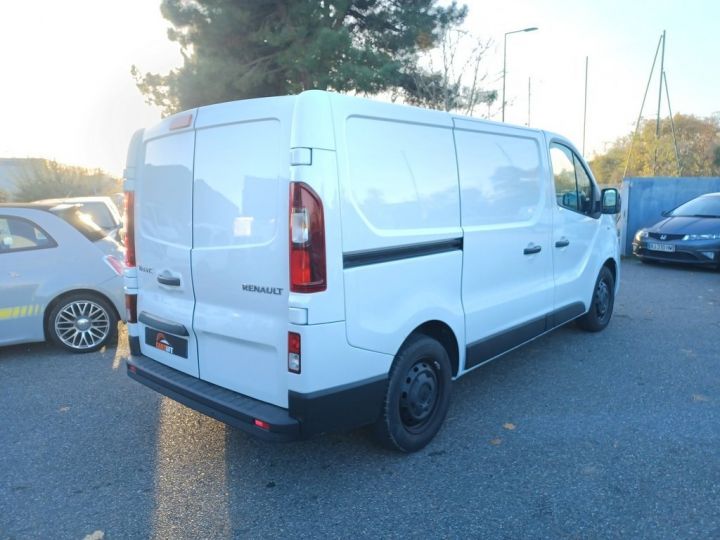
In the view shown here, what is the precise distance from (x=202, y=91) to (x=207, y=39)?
1.45 metres

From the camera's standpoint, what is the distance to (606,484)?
9.62 feet

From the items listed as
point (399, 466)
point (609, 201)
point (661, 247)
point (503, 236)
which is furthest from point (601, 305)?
point (661, 247)

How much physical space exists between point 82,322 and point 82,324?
0.02 metres

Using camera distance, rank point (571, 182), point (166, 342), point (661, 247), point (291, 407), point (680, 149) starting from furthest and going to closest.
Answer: point (680, 149) < point (661, 247) < point (571, 182) < point (166, 342) < point (291, 407)

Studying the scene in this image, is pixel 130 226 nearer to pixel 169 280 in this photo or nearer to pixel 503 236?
pixel 169 280

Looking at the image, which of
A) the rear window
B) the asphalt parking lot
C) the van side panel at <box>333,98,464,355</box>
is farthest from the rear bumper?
the rear window

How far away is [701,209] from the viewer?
10695 mm

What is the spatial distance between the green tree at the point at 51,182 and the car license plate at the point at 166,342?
21607mm

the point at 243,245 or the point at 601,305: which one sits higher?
the point at 243,245

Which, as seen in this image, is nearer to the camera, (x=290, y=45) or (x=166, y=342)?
→ (x=166, y=342)

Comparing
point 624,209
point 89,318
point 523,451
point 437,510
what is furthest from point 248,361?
point 624,209

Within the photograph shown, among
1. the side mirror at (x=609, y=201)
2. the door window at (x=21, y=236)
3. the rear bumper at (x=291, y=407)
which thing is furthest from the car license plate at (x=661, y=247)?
the door window at (x=21, y=236)

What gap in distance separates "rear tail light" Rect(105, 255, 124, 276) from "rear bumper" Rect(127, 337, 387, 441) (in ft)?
8.95

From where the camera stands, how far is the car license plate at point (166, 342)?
323 centimetres
